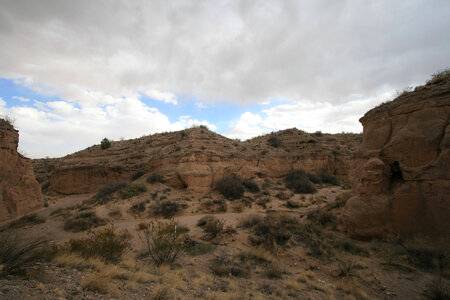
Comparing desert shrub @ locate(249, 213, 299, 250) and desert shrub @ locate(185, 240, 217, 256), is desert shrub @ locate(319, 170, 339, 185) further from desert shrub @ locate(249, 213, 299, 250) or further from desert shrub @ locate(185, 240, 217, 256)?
desert shrub @ locate(185, 240, 217, 256)

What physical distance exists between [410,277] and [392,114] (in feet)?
17.6

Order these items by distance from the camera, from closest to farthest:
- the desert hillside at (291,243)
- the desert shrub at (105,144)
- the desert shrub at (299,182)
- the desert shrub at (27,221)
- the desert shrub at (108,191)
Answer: the desert hillside at (291,243), the desert shrub at (27,221), the desert shrub at (108,191), the desert shrub at (299,182), the desert shrub at (105,144)

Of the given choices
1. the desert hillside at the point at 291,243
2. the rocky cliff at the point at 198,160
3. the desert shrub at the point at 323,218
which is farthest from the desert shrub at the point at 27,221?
the desert shrub at the point at 323,218

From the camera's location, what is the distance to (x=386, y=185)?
8016 millimetres

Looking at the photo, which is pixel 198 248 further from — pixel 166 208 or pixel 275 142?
pixel 275 142

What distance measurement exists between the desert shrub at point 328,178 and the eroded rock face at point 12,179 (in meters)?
23.6

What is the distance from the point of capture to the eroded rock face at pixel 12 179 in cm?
1112

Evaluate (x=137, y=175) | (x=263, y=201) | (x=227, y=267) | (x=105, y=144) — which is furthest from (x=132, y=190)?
(x=105, y=144)

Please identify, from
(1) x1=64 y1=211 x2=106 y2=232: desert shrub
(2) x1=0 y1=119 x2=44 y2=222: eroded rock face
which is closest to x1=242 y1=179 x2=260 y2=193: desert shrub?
(1) x1=64 y1=211 x2=106 y2=232: desert shrub

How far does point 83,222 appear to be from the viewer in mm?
11969

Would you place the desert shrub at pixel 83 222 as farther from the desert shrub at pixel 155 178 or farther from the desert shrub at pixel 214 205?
the desert shrub at pixel 214 205

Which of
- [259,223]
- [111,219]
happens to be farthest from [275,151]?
[111,219]

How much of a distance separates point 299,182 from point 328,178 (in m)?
4.63

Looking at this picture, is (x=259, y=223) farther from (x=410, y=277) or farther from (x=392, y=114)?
(x=392, y=114)
